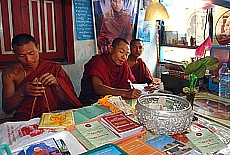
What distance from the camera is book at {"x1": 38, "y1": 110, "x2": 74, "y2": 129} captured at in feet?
2.79

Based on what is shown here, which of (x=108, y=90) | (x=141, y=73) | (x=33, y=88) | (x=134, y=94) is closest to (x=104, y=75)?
(x=108, y=90)

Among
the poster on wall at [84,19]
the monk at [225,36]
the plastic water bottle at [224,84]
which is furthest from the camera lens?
the poster on wall at [84,19]

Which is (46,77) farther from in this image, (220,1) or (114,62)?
(220,1)

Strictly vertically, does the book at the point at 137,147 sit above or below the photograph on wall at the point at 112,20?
below

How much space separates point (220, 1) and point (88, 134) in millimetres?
811

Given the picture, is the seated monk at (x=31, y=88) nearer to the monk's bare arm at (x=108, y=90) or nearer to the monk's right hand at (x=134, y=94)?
the monk's bare arm at (x=108, y=90)

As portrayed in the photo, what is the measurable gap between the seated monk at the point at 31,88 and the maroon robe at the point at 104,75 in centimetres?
27

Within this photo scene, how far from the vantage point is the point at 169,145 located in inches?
27.2

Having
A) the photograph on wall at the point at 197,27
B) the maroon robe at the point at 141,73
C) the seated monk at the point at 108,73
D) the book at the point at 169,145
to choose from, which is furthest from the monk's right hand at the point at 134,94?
the photograph on wall at the point at 197,27

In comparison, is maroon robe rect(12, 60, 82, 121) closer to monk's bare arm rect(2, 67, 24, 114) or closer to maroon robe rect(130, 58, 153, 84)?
monk's bare arm rect(2, 67, 24, 114)

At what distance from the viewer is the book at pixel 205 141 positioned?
69cm

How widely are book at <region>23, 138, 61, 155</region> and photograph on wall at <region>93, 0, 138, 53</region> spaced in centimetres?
204

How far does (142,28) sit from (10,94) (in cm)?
207

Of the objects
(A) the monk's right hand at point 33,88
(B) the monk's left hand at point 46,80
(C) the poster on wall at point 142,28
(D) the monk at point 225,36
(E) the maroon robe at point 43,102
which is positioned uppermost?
(C) the poster on wall at point 142,28
